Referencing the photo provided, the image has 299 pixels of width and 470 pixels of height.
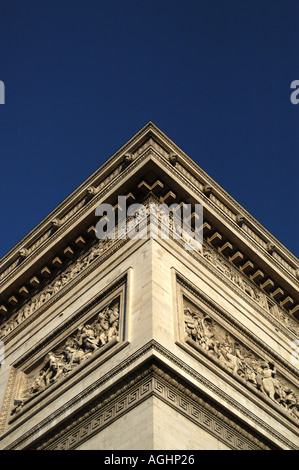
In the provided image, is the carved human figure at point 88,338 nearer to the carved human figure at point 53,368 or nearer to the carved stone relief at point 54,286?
the carved human figure at point 53,368

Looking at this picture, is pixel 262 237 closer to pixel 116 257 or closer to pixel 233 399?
pixel 116 257

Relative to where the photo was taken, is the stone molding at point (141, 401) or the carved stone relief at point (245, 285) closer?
the stone molding at point (141, 401)

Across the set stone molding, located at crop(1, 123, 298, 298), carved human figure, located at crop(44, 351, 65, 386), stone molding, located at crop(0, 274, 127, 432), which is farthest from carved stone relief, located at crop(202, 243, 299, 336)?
carved human figure, located at crop(44, 351, 65, 386)

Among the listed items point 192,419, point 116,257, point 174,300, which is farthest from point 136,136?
point 192,419

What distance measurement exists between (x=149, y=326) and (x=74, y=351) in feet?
6.16

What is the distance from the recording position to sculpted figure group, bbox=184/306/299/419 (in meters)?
9.08

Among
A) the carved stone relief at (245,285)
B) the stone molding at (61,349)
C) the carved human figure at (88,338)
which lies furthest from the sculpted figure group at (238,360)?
the carved stone relief at (245,285)

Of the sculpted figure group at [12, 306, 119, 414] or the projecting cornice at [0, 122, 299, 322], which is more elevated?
the projecting cornice at [0, 122, 299, 322]

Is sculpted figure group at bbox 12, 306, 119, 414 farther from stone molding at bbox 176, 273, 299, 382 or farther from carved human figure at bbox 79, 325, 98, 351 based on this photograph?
stone molding at bbox 176, 273, 299, 382

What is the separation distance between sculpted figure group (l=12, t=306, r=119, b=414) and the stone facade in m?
0.03

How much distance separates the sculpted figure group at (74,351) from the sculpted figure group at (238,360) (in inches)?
44.6

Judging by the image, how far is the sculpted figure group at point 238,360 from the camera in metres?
9.08

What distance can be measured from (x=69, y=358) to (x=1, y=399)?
1584mm
